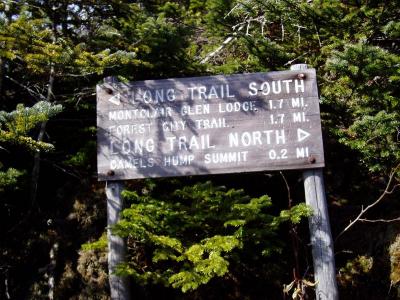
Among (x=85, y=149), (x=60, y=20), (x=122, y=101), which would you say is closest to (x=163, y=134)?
(x=122, y=101)

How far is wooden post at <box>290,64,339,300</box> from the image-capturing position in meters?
4.48

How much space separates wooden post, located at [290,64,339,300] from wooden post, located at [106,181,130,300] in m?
2.05

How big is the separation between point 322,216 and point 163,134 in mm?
1952

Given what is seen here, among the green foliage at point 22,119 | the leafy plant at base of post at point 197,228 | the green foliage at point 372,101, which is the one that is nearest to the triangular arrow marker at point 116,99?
the green foliage at point 22,119

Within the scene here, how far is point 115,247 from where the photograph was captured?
480cm

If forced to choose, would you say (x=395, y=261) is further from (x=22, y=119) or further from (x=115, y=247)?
(x=22, y=119)

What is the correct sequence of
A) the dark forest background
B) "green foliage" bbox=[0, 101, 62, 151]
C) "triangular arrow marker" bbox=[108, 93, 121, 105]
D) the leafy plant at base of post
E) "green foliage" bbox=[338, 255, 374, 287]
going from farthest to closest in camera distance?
1. "green foliage" bbox=[338, 255, 374, 287]
2. "triangular arrow marker" bbox=[108, 93, 121, 105]
3. the dark forest background
4. "green foliage" bbox=[0, 101, 62, 151]
5. the leafy plant at base of post

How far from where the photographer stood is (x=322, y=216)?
15.3 ft

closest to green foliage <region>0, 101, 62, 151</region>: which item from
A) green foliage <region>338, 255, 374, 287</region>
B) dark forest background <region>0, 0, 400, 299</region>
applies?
dark forest background <region>0, 0, 400, 299</region>

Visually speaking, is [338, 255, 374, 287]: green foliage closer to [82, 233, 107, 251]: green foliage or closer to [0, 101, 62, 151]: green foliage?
[82, 233, 107, 251]: green foliage

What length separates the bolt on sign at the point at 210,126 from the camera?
4.70m

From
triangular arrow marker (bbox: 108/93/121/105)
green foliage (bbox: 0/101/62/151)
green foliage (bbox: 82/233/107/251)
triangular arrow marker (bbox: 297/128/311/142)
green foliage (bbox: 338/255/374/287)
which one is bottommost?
green foliage (bbox: 338/255/374/287)

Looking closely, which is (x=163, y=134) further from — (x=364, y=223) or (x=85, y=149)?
(x=364, y=223)

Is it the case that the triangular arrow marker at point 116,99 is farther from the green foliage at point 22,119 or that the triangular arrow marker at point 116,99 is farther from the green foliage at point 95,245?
the green foliage at point 95,245
